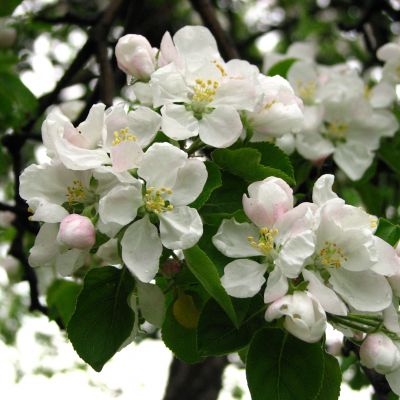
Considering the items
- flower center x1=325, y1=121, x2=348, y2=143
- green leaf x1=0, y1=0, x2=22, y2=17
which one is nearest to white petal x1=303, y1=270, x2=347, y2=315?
flower center x1=325, y1=121, x2=348, y2=143

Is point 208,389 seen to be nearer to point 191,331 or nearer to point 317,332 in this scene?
point 191,331

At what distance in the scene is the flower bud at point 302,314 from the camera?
1269 millimetres

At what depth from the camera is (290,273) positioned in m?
1.32

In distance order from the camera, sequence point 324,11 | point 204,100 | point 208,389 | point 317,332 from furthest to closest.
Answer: point 324,11, point 208,389, point 204,100, point 317,332

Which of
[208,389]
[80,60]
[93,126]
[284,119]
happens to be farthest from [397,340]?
[208,389]

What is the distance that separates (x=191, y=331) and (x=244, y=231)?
289 mm

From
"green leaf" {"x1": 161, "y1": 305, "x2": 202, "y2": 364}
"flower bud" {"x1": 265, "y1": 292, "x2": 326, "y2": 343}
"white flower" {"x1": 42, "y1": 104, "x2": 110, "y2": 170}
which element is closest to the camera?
"flower bud" {"x1": 265, "y1": 292, "x2": 326, "y2": 343}

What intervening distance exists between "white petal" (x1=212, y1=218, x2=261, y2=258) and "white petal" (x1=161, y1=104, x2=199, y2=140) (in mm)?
183

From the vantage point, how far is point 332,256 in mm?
1406

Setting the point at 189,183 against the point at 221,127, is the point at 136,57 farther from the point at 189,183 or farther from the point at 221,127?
the point at 189,183

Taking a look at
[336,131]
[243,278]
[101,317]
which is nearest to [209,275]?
[243,278]

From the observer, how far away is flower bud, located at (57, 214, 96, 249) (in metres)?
1.30

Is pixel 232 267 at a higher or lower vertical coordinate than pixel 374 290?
higher

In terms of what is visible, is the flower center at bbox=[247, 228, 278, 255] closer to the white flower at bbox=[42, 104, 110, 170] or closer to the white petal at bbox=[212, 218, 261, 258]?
the white petal at bbox=[212, 218, 261, 258]
